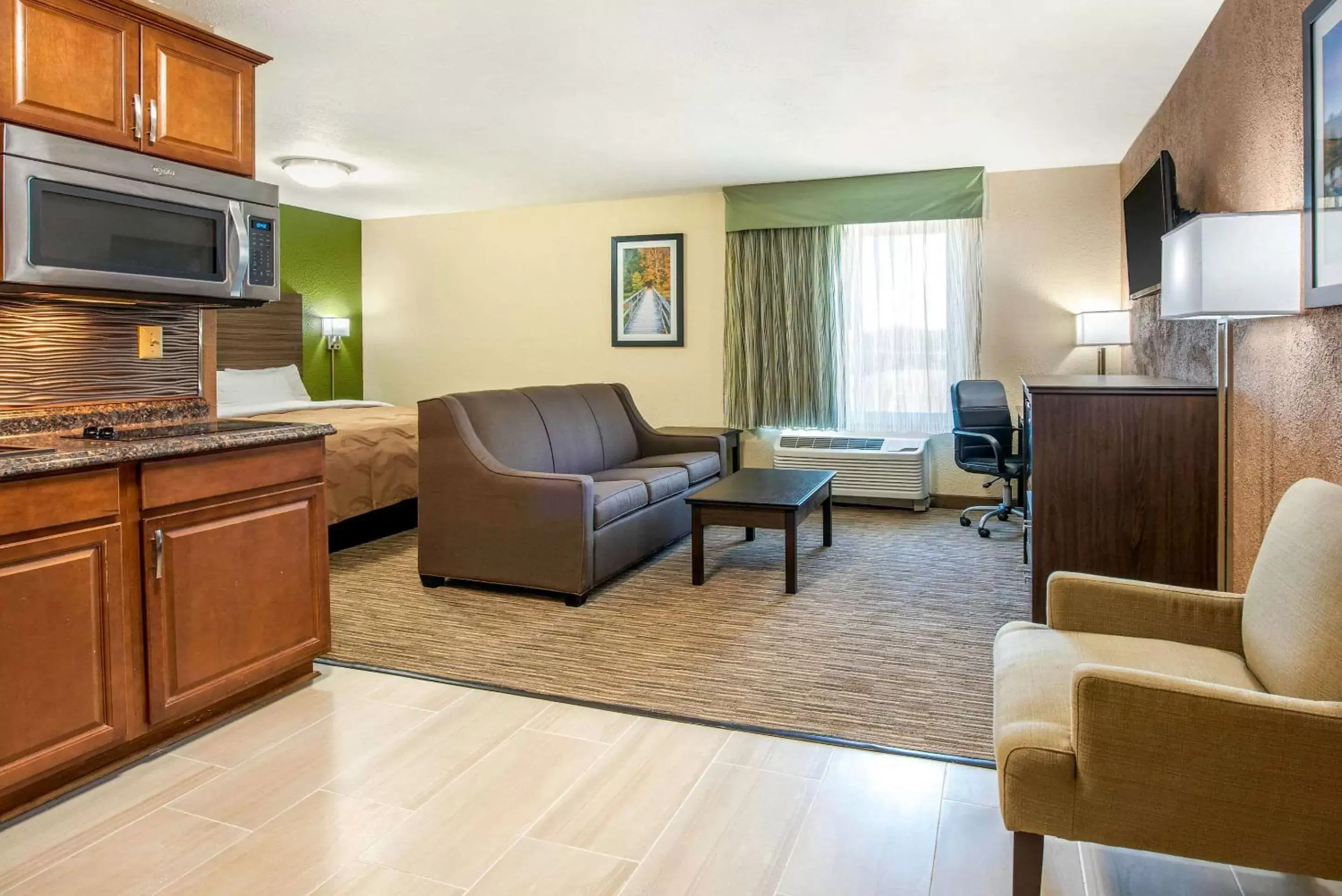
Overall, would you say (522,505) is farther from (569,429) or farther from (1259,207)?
(1259,207)

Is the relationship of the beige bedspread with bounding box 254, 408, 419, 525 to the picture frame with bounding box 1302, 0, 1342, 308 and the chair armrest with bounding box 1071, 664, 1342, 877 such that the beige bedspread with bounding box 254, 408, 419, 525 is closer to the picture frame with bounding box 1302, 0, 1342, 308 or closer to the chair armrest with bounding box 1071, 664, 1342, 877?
the chair armrest with bounding box 1071, 664, 1342, 877

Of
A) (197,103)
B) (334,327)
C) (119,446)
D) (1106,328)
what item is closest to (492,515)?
(119,446)

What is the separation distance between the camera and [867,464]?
612cm

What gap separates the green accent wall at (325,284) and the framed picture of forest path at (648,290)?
2550 mm

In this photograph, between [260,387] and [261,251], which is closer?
[261,251]

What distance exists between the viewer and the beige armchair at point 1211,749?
4.48ft

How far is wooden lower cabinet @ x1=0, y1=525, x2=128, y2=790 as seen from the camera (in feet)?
6.37

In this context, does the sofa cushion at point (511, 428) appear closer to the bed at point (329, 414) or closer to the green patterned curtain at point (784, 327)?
the bed at point (329, 414)

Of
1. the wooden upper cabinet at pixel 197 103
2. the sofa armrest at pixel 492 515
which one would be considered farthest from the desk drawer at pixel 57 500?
the sofa armrest at pixel 492 515

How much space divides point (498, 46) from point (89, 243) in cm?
190

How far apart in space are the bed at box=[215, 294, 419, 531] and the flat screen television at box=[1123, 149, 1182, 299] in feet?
12.5

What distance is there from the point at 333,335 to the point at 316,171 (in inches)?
85.6

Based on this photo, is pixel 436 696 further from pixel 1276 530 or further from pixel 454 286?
pixel 454 286

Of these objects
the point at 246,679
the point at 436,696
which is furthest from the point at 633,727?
the point at 246,679
